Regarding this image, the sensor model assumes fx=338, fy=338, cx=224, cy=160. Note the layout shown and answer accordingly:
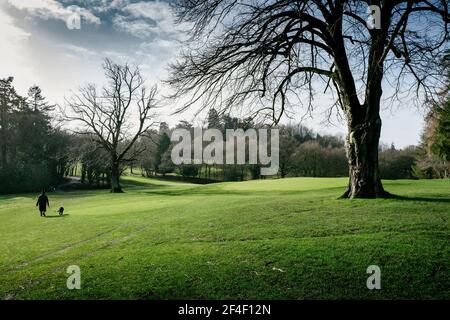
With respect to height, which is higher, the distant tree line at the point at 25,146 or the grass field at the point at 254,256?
the distant tree line at the point at 25,146

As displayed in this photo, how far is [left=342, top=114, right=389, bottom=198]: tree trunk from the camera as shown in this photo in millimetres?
15047

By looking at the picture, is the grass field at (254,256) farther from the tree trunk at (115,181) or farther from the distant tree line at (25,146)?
the distant tree line at (25,146)

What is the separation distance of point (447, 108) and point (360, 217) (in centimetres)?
655

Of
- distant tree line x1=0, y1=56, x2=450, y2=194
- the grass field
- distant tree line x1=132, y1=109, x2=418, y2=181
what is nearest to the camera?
the grass field

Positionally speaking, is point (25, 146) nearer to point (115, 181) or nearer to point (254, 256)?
point (115, 181)

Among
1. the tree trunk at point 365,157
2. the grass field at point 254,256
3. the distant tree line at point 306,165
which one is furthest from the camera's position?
the distant tree line at point 306,165

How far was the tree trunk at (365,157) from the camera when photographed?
49.4 ft

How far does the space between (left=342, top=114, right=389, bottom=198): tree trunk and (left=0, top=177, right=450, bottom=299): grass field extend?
3.42ft

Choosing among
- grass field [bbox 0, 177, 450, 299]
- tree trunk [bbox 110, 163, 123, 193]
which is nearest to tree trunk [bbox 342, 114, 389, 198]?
grass field [bbox 0, 177, 450, 299]

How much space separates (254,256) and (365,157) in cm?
893

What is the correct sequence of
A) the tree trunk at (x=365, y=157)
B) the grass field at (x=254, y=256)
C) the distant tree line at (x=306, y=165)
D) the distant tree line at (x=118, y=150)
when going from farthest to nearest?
the distant tree line at (x=306, y=165), the distant tree line at (x=118, y=150), the tree trunk at (x=365, y=157), the grass field at (x=254, y=256)

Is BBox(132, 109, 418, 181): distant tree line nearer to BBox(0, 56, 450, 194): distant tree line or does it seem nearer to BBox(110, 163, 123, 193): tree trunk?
BBox(0, 56, 450, 194): distant tree line

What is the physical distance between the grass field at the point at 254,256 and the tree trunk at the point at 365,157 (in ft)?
3.42

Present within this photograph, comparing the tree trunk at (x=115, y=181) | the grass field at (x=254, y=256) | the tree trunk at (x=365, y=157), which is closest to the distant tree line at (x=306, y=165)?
the tree trunk at (x=115, y=181)
